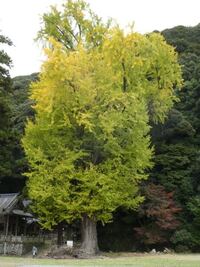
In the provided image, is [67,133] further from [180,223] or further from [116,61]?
[180,223]

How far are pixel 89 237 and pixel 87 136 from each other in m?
5.55

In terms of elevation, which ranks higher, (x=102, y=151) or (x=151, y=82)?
(x=151, y=82)

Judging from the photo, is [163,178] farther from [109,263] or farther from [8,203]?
[109,263]

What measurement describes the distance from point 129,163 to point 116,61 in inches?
236

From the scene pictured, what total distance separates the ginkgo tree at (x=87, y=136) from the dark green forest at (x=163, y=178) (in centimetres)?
181

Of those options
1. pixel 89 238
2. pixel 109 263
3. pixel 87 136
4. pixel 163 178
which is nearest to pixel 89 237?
pixel 89 238

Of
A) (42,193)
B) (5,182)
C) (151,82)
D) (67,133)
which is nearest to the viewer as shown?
(42,193)

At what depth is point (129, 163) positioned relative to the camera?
81.7ft

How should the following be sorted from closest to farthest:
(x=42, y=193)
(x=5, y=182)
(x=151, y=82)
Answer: (x=42, y=193) < (x=151, y=82) < (x=5, y=182)

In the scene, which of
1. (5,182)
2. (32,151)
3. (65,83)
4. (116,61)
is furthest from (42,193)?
(5,182)

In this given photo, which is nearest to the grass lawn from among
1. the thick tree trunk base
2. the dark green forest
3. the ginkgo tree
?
the ginkgo tree

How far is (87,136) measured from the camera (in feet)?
82.1

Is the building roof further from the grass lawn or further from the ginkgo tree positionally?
the grass lawn

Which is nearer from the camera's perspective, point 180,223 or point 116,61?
point 116,61
